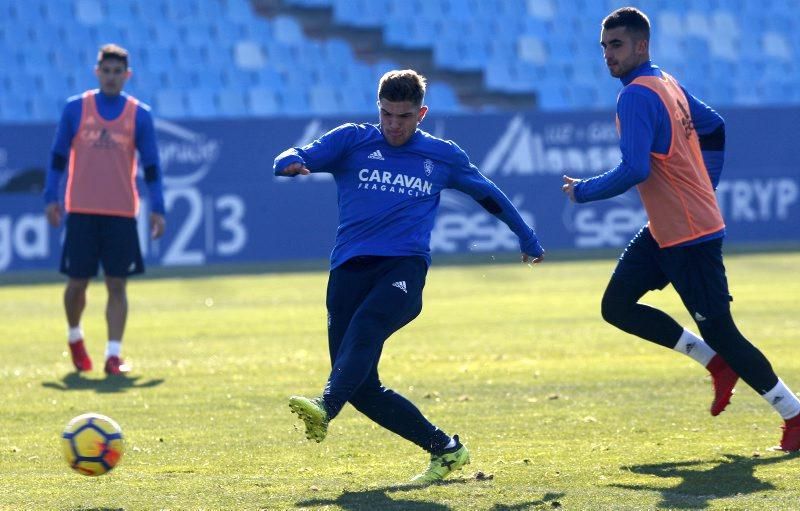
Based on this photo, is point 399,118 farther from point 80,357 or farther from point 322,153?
point 80,357

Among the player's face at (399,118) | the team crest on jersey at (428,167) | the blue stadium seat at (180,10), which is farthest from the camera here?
the blue stadium seat at (180,10)

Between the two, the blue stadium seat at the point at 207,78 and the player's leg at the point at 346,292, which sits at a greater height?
the blue stadium seat at the point at 207,78

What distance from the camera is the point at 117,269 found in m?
11.0

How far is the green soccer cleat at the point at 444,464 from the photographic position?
6.53 meters

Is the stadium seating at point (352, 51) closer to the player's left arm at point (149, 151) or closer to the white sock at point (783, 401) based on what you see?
the player's left arm at point (149, 151)

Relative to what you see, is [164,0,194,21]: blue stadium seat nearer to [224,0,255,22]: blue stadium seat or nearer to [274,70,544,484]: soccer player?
[224,0,255,22]: blue stadium seat

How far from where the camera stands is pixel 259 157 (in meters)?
22.8

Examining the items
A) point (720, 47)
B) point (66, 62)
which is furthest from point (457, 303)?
point (720, 47)

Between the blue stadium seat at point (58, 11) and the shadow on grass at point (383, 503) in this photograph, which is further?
the blue stadium seat at point (58, 11)

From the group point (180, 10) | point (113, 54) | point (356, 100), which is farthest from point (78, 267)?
point (180, 10)

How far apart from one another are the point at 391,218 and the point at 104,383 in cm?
435

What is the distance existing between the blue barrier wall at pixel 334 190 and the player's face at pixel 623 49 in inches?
603

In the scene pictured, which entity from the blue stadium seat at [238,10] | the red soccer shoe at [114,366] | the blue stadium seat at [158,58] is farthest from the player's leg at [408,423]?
the blue stadium seat at [238,10]

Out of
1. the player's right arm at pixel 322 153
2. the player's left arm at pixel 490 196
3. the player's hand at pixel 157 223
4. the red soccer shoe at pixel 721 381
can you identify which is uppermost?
the player's right arm at pixel 322 153
